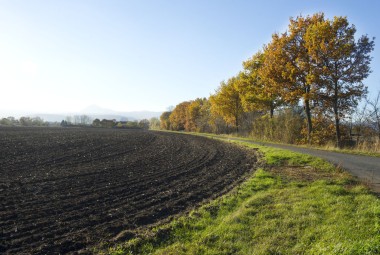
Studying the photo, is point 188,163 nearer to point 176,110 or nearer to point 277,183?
point 277,183

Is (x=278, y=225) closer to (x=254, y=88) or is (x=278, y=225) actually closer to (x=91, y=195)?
(x=91, y=195)

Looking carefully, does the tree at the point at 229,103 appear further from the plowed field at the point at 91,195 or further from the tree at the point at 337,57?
the plowed field at the point at 91,195

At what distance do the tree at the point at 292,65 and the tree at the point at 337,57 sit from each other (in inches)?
42.9

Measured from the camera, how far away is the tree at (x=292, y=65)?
2609cm

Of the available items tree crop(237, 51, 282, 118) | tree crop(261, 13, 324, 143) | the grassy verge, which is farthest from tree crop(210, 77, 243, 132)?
the grassy verge

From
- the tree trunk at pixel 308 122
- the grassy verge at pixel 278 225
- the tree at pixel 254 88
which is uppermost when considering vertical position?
the tree at pixel 254 88

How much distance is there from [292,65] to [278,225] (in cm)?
2162

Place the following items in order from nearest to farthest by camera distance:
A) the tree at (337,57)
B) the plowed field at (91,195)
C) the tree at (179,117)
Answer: the plowed field at (91,195), the tree at (337,57), the tree at (179,117)

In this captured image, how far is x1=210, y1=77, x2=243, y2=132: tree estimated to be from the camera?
45031 millimetres

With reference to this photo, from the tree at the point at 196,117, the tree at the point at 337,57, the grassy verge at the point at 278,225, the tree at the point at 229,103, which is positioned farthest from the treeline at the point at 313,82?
the tree at the point at 196,117

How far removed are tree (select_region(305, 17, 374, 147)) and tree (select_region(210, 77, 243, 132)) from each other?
20.0m

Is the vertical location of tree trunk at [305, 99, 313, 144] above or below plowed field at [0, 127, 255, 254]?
above

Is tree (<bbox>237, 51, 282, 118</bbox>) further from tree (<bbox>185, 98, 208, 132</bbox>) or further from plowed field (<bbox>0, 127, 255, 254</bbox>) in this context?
tree (<bbox>185, 98, 208, 132</bbox>)

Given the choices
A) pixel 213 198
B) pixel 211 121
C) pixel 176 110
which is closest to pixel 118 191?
pixel 213 198
